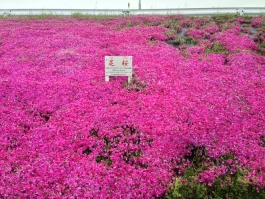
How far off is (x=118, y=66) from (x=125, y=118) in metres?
2.52

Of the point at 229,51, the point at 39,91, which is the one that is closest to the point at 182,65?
the point at 229,51

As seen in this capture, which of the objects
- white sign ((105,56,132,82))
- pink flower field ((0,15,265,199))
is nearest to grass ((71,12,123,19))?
pink flower field ((0,15,265,199))

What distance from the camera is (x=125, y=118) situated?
8031mm

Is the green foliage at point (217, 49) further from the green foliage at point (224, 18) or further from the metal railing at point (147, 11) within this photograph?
the metal railing at point (147, 11)

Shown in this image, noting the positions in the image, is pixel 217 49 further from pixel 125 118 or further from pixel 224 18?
pixel 125 118

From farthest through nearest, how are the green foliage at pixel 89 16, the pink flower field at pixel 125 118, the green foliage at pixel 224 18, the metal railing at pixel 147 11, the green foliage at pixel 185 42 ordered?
the metal railing at pixel 147 11, the green foliage at pixel 89 16, the green foliage at pixel 224 18, the green foliage at pixel 185 42, the pink flower field at pixel 125 118

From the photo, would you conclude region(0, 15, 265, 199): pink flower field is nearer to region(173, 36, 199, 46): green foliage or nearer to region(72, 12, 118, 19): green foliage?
region(173, 36, 199, 46): green foliage

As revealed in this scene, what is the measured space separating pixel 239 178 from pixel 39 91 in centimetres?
650

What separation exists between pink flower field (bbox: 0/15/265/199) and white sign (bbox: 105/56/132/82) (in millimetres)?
390

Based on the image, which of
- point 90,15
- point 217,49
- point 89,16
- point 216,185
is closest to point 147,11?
point 90,15

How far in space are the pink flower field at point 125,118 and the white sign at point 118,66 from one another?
39cm

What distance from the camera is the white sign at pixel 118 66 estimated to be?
32.2 ft

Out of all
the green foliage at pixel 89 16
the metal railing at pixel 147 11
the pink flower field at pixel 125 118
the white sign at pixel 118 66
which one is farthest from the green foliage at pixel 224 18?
the white sign at pixel 118 66

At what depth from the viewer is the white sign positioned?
32.2 ft
